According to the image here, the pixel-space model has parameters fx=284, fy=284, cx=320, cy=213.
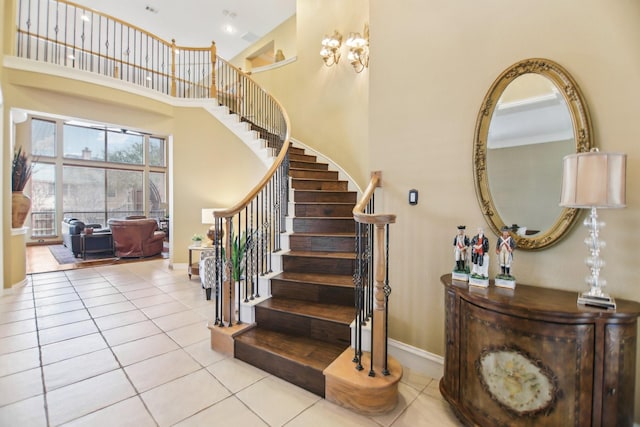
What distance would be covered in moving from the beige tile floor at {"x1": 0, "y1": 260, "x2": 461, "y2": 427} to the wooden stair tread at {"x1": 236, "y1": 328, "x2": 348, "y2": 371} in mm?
193

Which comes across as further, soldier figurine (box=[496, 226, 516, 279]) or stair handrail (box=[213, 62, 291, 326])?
stair handrail (box=[213, 62, 291, 326])

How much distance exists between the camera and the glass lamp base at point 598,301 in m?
1.30

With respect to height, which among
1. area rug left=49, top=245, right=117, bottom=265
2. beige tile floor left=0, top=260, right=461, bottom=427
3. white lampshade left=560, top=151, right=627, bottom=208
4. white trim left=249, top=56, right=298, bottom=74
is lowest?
beige tile floor left=0, top=260, right=461, bottom=427

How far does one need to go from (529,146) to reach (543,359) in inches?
46.6

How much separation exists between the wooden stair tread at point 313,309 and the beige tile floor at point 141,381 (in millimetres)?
524

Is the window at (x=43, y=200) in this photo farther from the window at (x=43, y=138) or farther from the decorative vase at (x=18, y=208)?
the decorative vase at (x=18, y=208)

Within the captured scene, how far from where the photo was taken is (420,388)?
2045 millimetres

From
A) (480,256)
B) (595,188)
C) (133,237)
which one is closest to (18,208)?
(133,237)

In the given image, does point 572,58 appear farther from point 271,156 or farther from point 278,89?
point 278,89

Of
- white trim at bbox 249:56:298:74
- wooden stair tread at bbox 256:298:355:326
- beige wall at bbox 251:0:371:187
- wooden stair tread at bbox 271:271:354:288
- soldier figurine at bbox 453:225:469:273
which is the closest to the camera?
soldier figurine at bbox 453:225:469:273

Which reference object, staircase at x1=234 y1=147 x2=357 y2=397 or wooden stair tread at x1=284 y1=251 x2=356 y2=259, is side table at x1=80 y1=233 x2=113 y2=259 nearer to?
staircase at x1=234 y1=147 x2=357 y2=397

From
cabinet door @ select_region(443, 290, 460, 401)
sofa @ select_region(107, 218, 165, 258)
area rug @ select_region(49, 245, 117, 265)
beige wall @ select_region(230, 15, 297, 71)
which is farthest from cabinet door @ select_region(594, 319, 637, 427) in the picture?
area rug @ select_region(49, 245, 117, 265)

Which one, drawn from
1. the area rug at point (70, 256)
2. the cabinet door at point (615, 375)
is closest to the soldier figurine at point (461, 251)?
the cabinet door at point (615, 375)

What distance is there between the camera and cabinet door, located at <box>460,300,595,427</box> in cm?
128
